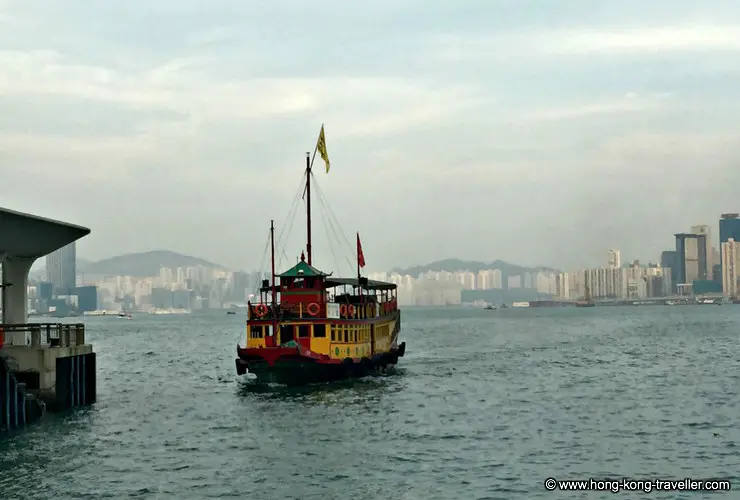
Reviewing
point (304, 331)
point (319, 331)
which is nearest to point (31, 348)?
Answer: point (304, 331)

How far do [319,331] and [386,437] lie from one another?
18.5 metres

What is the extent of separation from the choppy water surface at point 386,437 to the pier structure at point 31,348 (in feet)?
4.37

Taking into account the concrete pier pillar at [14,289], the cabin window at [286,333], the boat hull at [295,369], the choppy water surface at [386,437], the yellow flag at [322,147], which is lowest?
the choppy water surface at [386,437]

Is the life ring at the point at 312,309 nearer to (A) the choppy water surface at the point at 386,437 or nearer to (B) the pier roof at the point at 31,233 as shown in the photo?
(A) the choppy water surface at the point at 386,437

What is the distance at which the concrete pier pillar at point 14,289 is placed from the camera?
171 feet

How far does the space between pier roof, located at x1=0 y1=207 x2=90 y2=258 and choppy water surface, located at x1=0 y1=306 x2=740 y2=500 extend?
8853 mm

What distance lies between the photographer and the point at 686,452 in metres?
40.3

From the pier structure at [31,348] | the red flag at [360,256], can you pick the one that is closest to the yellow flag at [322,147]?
the red flag at [360,256]

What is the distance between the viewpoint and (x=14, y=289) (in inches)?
2062

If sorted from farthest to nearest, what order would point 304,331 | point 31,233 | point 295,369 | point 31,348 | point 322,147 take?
1. point 322,147
2. point 304,331
3. point 295,369
4. point 31,233
5. point 31,348

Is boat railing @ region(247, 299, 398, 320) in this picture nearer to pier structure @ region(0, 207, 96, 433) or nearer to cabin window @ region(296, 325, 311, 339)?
cabin window @ region(296, 325, 311, 339)

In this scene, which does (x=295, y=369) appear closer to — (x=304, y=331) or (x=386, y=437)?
(x=304, y=331)

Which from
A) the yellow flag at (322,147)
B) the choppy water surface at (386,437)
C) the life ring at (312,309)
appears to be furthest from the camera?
the yellow flag at (322,147)

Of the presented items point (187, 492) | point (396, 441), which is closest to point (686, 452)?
point (396, 441)
